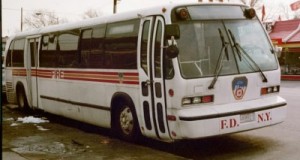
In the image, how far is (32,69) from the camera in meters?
13.7

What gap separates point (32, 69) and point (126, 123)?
5.54 m

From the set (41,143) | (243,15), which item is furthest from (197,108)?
(41,143)

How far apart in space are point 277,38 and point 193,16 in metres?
28.6

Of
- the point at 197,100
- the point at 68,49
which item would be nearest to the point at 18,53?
the point at 68,49

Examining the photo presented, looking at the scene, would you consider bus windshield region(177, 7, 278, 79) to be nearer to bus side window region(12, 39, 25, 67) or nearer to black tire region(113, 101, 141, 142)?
black tire region(113, 101, 141, 142)

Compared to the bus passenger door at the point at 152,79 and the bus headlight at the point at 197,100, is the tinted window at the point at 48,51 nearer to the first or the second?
the bus passenger door at the point at 152,79

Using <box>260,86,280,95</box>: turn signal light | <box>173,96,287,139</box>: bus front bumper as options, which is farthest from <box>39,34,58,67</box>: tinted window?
<box>260,86,280,95</box>: turn signal light

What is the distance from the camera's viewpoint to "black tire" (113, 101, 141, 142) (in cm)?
879

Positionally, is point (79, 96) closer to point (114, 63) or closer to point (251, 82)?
point (114, 63)

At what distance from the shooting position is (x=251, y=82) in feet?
26.5

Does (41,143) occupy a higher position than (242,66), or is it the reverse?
(242,66)

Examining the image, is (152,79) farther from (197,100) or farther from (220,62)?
(220,62)

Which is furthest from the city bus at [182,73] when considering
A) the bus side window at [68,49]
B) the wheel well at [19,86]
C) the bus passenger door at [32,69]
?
the wheel well at [19,86]

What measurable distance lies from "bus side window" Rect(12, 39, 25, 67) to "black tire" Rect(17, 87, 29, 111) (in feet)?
2.49
